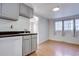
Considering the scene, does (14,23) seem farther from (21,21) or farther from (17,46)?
(17,46)

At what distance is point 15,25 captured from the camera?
10.6 feet

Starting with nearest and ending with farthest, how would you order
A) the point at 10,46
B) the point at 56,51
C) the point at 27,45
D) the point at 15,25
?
the point at 10,46
the point at 27,45
the point at 15,25
the point at 56,51

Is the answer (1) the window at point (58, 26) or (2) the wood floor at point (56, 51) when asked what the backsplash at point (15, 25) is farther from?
(1) the window at point (58, 26)

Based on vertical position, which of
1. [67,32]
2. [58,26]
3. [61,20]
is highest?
[61,20]

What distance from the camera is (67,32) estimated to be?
650 cm

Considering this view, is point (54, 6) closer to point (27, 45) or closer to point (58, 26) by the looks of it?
point (27, 45)

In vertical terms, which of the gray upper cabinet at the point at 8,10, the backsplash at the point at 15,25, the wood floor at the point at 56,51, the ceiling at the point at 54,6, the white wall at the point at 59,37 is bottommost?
the wood floor at the point at 56,51

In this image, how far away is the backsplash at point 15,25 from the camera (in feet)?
8.82

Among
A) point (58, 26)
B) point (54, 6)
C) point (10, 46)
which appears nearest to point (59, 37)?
point (58, 26)

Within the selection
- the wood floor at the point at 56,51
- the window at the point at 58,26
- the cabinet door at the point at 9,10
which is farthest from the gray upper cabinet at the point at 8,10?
the window at the point at 58,26

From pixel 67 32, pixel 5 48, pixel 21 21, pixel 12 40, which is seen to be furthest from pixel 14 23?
pixel 67 32

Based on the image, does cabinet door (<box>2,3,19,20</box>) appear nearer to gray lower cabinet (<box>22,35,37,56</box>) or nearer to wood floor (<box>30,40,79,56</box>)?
gray lower cabinet (<box>22,35,37,56</box>)

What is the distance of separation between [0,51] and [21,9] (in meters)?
1.86

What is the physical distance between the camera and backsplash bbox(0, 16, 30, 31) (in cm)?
269
